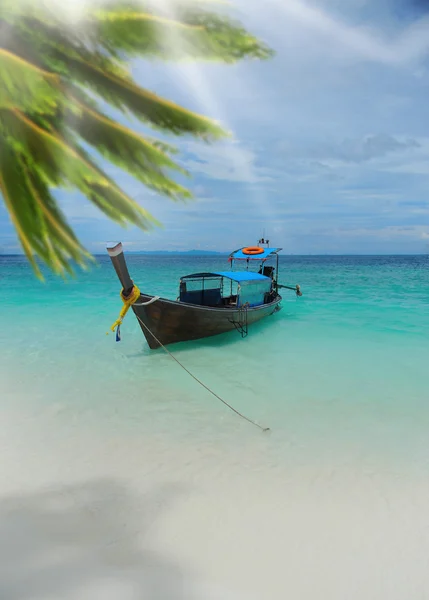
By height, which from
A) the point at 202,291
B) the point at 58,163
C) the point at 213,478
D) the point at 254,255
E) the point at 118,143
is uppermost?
the point at 118,143

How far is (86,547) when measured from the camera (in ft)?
13.2

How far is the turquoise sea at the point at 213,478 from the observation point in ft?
12.2

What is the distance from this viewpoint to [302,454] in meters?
5.95

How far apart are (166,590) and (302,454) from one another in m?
3.01

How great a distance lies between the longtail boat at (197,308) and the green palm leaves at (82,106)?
503cm

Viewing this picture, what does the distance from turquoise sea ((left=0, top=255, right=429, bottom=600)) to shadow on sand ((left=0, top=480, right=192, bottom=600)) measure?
17 mm

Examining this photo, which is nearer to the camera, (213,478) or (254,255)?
(213,478)

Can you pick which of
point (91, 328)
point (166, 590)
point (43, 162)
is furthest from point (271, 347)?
point (43, 162)

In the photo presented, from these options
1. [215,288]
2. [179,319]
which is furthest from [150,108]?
[215,288]

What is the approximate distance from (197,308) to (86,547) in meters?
8.03

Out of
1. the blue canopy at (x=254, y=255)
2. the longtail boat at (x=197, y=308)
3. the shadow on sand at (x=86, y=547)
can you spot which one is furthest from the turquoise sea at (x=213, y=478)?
the blue canopy at (x=254, y=255)

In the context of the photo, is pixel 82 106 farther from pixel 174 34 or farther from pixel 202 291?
pixel 202 291

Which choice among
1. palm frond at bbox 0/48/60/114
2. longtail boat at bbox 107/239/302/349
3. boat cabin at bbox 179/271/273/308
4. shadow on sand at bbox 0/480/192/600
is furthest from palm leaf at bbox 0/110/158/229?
boat cabin at bbox 179/271/273/308

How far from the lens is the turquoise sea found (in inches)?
146
